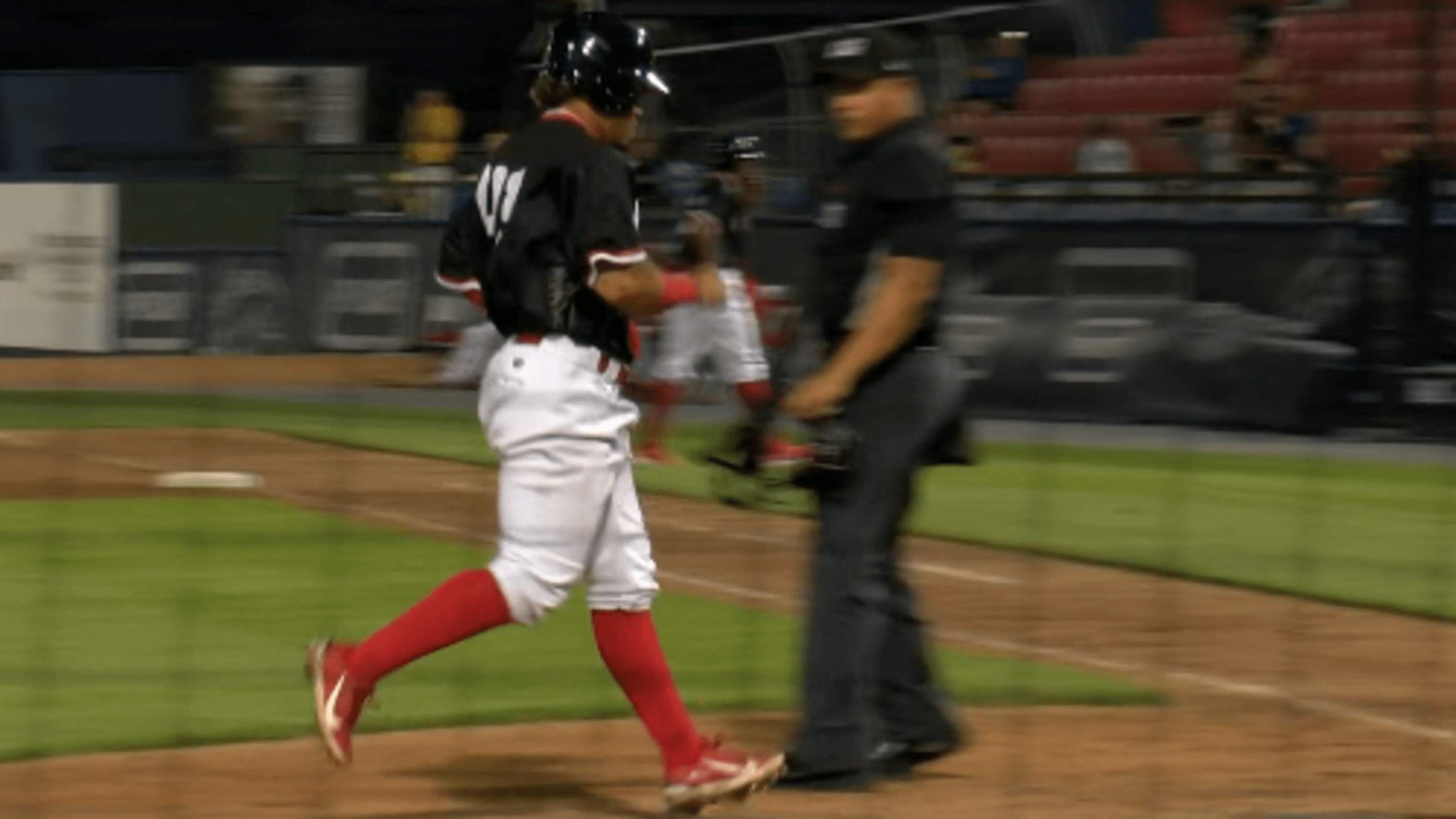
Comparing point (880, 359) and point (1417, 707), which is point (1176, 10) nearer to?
point (1417, 707)

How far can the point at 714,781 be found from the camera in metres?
5.83

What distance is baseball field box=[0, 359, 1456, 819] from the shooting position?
258 inches

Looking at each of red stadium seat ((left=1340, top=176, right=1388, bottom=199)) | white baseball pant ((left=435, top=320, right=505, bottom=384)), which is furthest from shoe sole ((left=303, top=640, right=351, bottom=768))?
white baseball pant ((left=435, top=320, right=505, bottom=384))

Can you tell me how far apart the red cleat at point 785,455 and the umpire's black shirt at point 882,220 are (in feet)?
0.93

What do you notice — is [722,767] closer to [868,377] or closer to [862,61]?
[868,377]

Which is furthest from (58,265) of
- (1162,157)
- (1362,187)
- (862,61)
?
(862,61)

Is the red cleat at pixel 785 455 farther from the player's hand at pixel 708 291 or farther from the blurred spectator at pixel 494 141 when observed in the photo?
the blurred spectator at pixel 494 141

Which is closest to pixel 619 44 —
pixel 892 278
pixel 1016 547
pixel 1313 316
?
pixel 892 278

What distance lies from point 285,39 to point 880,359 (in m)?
21.5

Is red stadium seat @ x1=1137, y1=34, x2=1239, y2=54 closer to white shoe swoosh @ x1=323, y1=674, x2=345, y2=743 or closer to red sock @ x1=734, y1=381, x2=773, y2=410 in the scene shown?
red sock @ x1=734, y1=381, x2=773, y2=410

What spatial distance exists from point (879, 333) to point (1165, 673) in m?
2.95

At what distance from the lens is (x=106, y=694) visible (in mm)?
8000

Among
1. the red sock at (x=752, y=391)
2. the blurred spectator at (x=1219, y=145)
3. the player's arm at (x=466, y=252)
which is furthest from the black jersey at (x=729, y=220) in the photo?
the player's arm at (x=466, y=252)

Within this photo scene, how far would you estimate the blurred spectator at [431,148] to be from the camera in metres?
20.3
